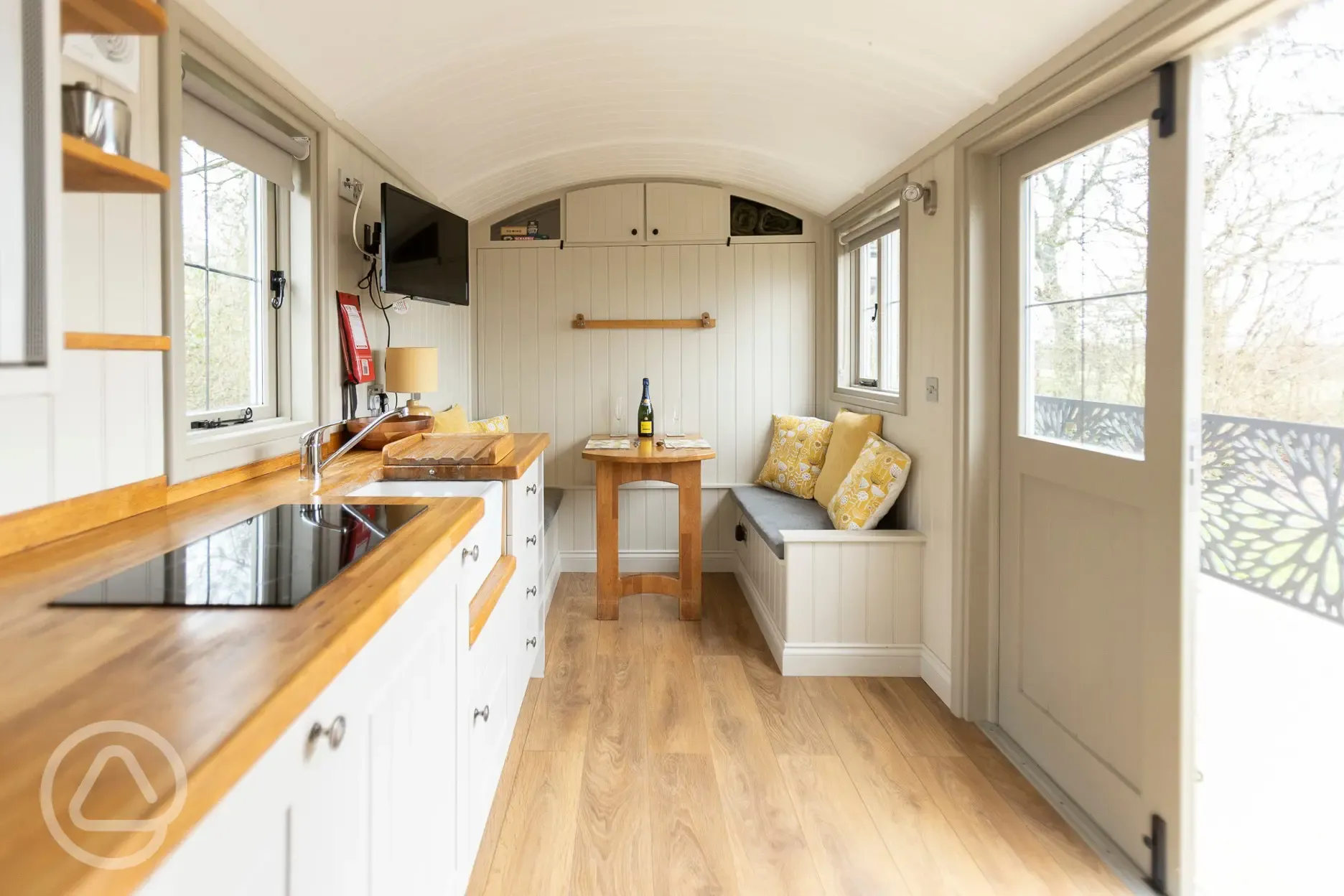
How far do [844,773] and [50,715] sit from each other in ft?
6.96

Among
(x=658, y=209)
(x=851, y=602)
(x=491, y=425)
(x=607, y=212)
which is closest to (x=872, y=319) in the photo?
(x=658, y=209)

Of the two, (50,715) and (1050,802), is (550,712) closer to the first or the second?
(1050,802)

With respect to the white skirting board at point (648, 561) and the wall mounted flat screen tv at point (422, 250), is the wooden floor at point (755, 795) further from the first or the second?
the wall mounted flat screen tv at point (422, 250)

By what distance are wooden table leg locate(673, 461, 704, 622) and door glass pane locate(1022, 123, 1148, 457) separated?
66.4 inches

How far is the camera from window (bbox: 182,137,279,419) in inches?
83.0

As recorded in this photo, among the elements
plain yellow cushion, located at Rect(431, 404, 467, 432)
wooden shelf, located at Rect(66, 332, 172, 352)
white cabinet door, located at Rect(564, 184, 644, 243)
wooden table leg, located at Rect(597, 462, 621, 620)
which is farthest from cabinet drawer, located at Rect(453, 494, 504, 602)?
white cabinet door, located at Rect(564, 184, 644, 243)

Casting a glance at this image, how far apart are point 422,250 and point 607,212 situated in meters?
1.65

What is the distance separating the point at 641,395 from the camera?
4.61 meters

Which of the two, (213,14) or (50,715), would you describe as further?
(213,14)

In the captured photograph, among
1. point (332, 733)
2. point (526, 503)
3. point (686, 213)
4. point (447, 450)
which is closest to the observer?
point (332, 733)

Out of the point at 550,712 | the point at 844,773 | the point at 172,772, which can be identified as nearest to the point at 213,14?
the point at 172,772

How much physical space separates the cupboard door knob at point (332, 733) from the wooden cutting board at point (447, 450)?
4.51ft

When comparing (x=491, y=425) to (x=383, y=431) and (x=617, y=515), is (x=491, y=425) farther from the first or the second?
(x=383, y=431)

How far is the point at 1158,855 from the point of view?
5.98 ft
